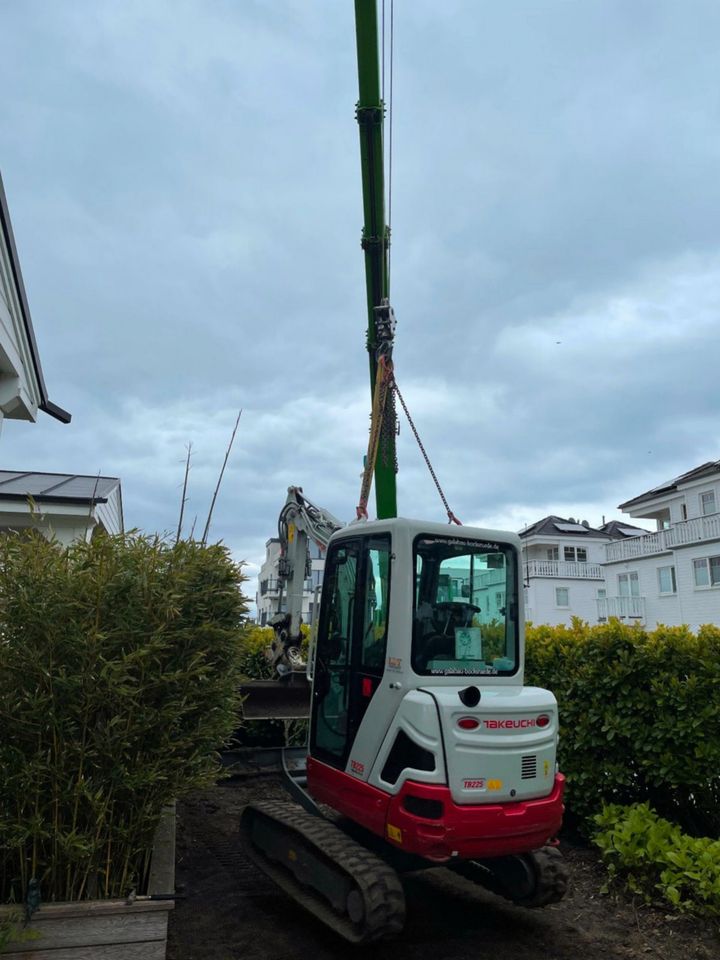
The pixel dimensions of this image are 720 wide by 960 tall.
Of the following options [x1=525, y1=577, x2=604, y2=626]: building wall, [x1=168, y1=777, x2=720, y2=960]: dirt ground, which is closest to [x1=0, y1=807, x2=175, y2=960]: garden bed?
[x1=168, y1=777, x2=720, y2=960]: dirt ground

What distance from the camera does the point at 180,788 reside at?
14.3 feet

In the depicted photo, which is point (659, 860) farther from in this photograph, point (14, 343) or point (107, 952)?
point (14, 343)

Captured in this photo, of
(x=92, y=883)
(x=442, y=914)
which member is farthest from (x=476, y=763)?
(x=92, y=883)

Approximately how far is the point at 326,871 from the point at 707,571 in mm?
32405

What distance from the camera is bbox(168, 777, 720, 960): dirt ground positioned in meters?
4.68

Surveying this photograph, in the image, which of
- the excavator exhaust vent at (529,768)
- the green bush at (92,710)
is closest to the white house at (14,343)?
the green bush at (92,710)

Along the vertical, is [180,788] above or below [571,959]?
above

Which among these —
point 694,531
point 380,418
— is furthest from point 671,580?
point 380,418

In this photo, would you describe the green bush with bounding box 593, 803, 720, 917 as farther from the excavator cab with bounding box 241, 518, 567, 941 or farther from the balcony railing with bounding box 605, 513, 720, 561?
the balcony railing with bounding box 605, 513, 720, 561

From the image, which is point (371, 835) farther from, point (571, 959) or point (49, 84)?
point (49, 84)

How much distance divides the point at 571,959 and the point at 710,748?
2.24 m

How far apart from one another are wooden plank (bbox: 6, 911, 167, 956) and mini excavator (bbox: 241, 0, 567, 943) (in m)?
1.18

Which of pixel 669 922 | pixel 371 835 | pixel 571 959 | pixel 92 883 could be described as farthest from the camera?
pixel 371 835

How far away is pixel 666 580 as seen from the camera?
35.9 m
